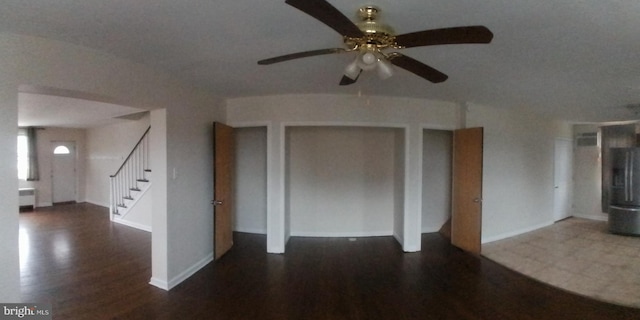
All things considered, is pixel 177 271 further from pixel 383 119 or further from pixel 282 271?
pixel 383 119

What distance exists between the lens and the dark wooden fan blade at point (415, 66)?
158 cm

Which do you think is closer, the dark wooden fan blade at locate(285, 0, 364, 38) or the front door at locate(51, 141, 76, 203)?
the dark wooden fan blade at locate(285, 0, 364, 38)

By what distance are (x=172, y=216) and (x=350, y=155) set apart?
2898mm

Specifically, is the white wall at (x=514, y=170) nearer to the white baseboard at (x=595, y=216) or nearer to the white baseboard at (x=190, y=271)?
the white baseboard at (x=595, y=216)

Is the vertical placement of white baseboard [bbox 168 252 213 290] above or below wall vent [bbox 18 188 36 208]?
below

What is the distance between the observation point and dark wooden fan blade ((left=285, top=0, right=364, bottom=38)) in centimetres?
101

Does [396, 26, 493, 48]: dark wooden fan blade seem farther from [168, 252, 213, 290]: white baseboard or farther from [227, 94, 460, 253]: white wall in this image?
[168, 252, 213, 290]: white baseboard

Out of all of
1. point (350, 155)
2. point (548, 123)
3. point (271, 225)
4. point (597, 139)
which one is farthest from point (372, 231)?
point (597, 139)

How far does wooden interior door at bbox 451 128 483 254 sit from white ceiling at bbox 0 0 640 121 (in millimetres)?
1011

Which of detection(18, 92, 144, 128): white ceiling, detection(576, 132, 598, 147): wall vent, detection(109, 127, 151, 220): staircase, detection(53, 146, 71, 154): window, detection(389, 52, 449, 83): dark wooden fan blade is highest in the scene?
detection(18, 92, 144, 128): white ceiling

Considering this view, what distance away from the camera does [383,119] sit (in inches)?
153

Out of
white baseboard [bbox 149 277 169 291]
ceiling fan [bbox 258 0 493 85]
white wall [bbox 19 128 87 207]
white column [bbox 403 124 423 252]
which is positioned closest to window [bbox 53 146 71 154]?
white wall [bbox 19 128 87 207]

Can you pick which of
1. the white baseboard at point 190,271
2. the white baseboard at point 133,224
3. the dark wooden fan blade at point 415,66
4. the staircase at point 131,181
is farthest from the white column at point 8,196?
the staircase at point 131,181

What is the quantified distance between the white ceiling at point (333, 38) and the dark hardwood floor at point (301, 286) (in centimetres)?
232
